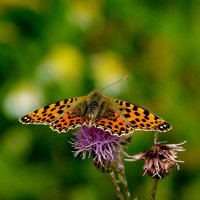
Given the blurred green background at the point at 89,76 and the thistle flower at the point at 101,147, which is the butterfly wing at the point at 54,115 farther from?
the blurred green background at the point at 89,76

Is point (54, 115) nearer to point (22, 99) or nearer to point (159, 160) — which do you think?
point (159, 160)

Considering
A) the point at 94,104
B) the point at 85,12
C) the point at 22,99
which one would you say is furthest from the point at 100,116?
the point at 85,12

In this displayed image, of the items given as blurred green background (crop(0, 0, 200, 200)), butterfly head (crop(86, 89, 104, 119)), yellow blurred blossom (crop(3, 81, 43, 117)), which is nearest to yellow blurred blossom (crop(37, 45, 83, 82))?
blurred green background (crop(0, 0, 200, 200))

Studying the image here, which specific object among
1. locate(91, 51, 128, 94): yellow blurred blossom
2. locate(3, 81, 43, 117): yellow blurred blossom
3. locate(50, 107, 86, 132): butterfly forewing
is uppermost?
locate(50, 107, 86, 132): butterfly forewing

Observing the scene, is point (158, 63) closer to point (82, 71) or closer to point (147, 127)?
point (82, 71)

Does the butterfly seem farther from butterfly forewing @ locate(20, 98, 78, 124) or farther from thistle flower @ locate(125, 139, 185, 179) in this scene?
thistle flower @ locate(125, 139, 185, 179)

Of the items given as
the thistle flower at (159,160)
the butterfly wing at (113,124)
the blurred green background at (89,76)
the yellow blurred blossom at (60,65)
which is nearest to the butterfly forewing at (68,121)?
the butterfly wing at (113,124)

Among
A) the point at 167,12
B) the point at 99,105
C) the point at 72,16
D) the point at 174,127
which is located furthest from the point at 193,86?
the point at 99,105
